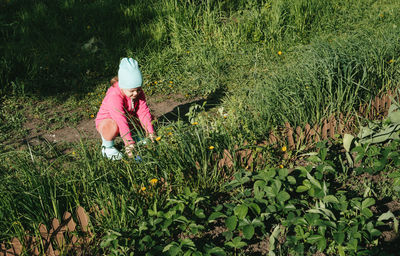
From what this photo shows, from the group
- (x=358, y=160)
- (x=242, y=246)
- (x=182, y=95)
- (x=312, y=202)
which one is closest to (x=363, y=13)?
(x=182, y=95)

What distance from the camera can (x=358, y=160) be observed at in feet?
8.21

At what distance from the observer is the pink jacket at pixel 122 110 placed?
3.36m

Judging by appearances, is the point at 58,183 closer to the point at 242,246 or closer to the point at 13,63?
the point at 242,246

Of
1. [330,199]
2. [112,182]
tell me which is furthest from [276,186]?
[112,182]

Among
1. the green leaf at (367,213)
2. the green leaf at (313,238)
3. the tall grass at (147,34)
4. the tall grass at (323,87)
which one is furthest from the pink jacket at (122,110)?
the green leaf at (367,213)

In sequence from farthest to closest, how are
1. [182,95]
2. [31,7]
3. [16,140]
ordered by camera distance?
[31,7]
[182,95]
[16,140]

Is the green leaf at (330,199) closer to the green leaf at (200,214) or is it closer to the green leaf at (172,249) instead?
the green leaf at (200,214)

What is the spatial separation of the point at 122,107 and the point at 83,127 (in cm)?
105

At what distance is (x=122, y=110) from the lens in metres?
3.44

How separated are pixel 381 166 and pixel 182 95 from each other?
9.35 feet

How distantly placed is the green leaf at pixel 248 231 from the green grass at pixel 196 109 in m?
0.06

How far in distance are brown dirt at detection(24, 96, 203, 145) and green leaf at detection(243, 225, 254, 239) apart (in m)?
2.21

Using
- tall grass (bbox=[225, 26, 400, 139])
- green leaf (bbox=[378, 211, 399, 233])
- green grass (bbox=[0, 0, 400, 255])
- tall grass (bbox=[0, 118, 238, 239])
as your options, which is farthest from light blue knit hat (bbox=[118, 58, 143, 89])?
green leaf (bbox=[378, 211, 399, 233])

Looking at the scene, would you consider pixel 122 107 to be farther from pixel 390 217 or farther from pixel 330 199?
pixel 390 217
